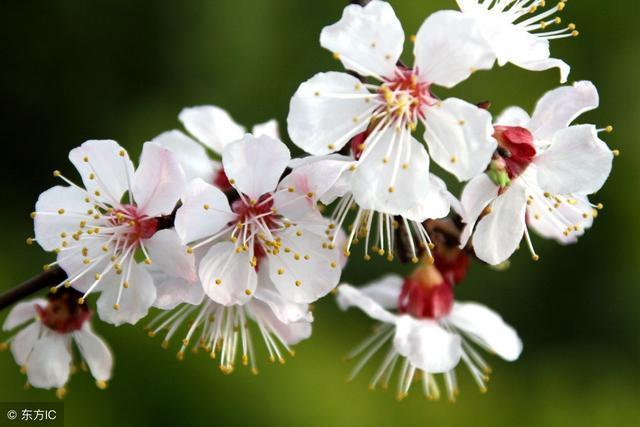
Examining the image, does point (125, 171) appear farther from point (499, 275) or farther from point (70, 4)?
point (70, 4)

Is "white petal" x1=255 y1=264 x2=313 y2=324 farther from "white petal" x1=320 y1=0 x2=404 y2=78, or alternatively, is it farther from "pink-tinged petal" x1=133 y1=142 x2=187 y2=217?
"white petal" x1=320 y1=0 x2=404 y2=78

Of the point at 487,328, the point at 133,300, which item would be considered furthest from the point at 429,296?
the point at 133,300

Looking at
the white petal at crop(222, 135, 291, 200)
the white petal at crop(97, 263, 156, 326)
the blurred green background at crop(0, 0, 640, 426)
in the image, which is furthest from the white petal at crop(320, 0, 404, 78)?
the blurred green background at crop(0, 0, 640, 426)

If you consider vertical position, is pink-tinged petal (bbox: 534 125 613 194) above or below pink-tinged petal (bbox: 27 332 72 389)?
above

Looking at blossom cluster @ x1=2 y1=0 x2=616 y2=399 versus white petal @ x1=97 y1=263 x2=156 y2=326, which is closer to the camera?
blossom cluster @ x1=2 y1=0 x2=616 y2=399

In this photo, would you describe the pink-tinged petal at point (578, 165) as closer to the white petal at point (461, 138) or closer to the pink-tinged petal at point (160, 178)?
the white petal at point (461, 138)

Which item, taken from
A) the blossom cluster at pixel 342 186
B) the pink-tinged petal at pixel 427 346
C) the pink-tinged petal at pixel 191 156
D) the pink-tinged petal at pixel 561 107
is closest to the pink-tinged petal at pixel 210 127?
the pink-tinged petal at pixel 191 156

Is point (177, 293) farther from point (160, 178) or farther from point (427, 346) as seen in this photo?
point (427, 346)
